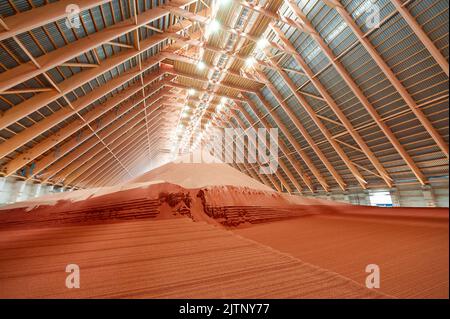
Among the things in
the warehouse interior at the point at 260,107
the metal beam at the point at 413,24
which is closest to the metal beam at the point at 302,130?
the warehouse interior at the point at 260,107

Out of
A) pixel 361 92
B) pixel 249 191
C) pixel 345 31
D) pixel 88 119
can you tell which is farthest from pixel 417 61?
pixel 88 119

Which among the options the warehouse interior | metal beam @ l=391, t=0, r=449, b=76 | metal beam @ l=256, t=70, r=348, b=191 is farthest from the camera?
metal beam @ l=256, t=70, r=348, b=191

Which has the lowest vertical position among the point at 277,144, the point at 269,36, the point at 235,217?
the point at 235,217

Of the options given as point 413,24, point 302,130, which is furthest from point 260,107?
point 413,24

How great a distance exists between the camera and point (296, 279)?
→ 123cm

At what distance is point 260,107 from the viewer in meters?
19.6

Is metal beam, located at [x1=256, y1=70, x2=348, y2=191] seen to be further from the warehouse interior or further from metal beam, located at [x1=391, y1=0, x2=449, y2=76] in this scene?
metal beam, located at [x1=391, y1=0, x2=449, y2=76]

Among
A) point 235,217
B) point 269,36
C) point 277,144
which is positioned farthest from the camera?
point 277,144

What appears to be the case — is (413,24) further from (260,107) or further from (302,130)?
(260,107)

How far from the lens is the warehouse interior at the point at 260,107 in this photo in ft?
6.63

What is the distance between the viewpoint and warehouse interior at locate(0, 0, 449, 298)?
202cm

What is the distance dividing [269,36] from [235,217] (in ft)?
50.6

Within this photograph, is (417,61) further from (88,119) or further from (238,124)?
(88,119)

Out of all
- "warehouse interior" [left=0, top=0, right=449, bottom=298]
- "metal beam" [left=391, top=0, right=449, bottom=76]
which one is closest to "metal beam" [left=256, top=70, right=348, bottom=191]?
"warehouse interior" [left=0, top=0, right=449, bottom=298]
